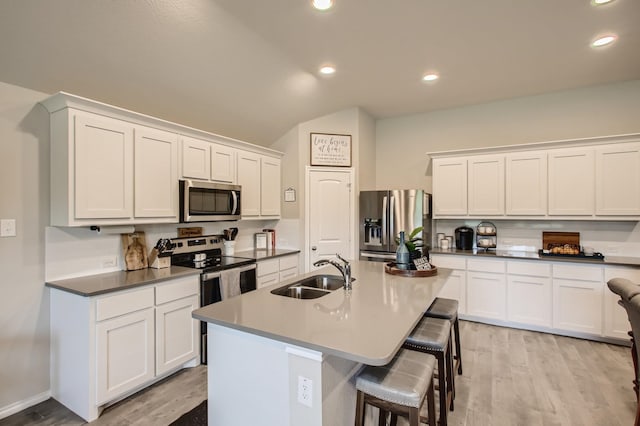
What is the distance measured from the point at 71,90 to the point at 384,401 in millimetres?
3023

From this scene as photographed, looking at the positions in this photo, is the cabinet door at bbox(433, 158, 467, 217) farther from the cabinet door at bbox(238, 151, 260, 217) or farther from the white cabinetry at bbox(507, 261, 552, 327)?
the cabinet door at bbox(238, 151, 260, 217)

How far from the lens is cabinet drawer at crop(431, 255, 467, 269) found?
3.94 m

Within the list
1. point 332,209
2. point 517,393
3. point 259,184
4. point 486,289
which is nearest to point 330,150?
point 332,209

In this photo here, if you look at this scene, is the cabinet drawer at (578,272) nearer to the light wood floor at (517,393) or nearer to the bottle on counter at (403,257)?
the light wood floor at (517,393)

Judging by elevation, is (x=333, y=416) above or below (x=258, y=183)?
below

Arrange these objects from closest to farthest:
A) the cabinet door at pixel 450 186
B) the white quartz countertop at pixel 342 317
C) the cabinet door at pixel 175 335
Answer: the white quartz countertop at pixel 342 317
the cabinet door at pixel 175 335
the cabinet door at pixel 450 186

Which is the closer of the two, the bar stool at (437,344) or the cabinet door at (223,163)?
the bar stool at (437,344)

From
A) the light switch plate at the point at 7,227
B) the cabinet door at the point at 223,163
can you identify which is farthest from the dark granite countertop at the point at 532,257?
the light switch plate at the point at 7,227

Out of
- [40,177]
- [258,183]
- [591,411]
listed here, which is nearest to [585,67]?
[591,411]

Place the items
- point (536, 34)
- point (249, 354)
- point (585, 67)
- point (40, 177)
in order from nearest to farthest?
point (249, 354), point (40, 177), point (536, 34), point (585, 67)

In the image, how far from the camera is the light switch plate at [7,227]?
7.18 ft

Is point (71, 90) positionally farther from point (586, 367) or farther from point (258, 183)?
point (586, 367)

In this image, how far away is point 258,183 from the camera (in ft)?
13.3

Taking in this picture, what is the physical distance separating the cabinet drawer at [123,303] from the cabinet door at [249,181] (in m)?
1.60
